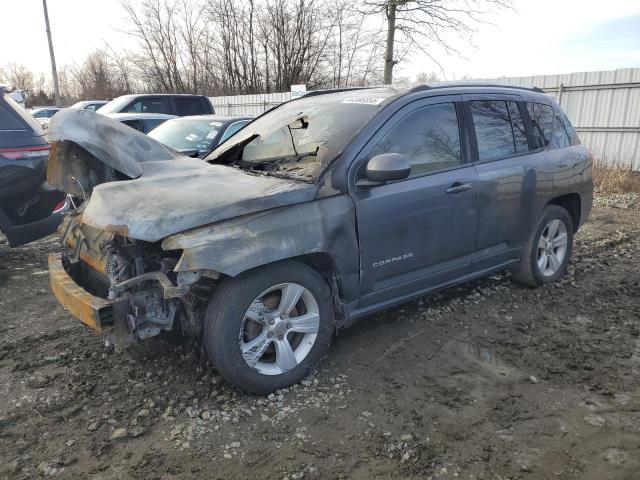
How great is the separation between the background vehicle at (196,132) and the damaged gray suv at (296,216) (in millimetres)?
3074

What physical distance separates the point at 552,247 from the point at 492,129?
4.89 ft

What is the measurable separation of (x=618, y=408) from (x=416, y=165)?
1.97m

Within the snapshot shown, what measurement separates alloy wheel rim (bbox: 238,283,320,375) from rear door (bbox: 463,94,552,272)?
1.64m

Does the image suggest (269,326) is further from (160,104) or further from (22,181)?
(160,104)

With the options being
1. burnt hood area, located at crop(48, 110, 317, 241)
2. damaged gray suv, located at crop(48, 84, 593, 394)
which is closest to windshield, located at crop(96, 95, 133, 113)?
damaged gray suv, located at crop(48, 84, 593, 394)

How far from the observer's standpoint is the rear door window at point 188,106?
1168 cm

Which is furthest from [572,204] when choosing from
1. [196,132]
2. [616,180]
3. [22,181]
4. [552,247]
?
[616,180]

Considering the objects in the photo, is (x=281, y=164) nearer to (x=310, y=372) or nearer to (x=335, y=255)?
(x=335, y=255)

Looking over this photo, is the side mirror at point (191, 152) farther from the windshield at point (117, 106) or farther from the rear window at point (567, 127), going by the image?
the windshield at point (117, 106)

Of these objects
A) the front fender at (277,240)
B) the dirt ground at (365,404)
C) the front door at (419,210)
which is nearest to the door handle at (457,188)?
the front door at (419,210)

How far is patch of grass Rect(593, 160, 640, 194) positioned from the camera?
9.96 m

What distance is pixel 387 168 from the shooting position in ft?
10.0

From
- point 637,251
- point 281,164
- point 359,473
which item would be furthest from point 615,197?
point 359,473

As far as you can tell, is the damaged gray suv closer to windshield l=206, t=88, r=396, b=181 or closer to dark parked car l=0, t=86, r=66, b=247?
windshield l=206, t=88, r=396, b=181
